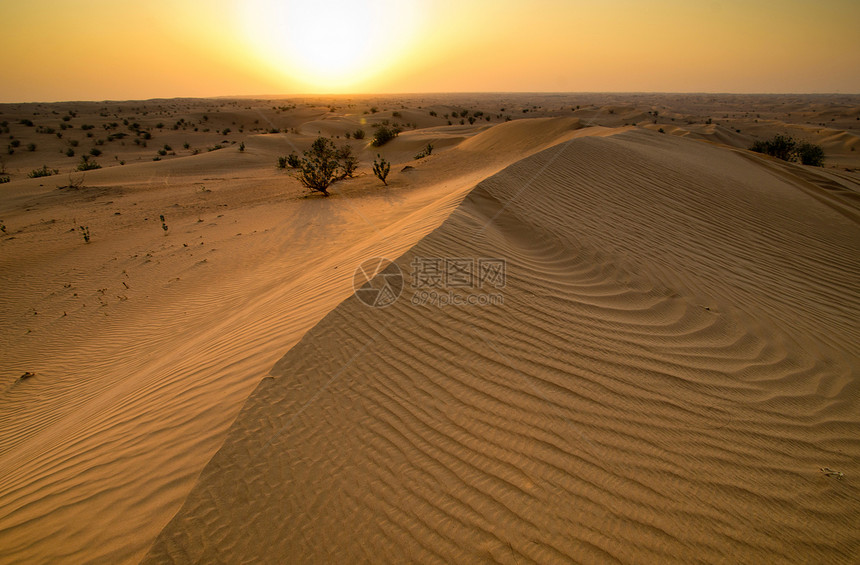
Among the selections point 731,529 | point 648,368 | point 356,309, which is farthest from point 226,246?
point 731,529

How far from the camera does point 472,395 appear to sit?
2637mm

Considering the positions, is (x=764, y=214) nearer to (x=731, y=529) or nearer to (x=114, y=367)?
(x=731, y=529)

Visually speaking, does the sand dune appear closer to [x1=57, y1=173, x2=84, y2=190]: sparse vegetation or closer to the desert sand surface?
the desert sand surface

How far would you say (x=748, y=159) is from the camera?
35.3ft

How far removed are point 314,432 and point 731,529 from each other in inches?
95.0

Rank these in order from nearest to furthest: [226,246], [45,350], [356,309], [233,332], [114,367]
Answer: [356,309]
[233,332]
[114,367]
[45,350]
[226,246]

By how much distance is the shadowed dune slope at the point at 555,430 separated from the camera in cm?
186

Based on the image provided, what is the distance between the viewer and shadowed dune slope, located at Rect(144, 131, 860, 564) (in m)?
1.86
